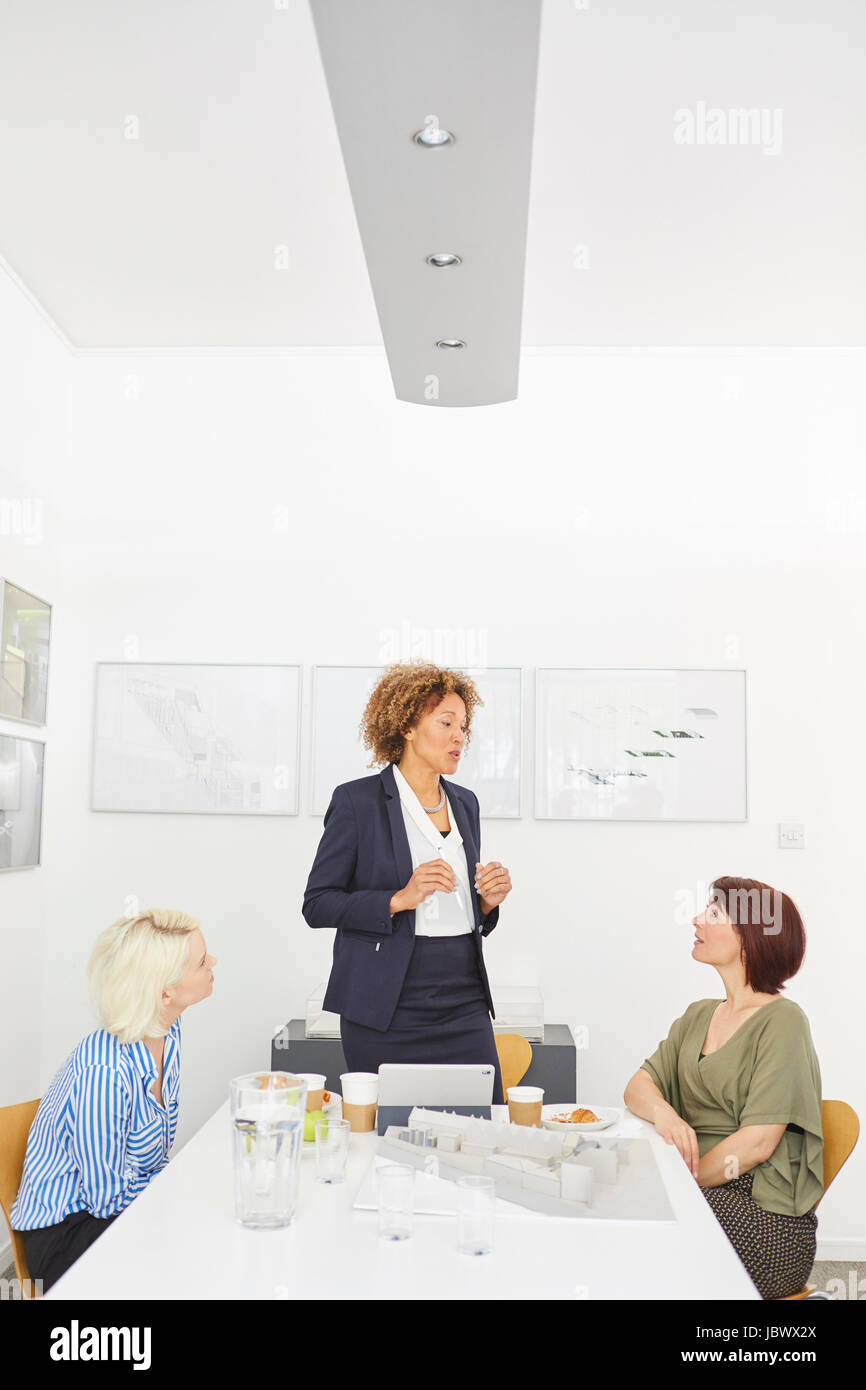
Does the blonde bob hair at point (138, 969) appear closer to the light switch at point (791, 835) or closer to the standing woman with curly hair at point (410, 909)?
the standing woman with curly hair at point (410, 909)

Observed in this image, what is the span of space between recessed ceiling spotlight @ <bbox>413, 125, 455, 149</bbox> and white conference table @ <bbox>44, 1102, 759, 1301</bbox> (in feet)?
5.44

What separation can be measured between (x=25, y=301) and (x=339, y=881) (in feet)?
7.41

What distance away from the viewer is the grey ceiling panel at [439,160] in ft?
5.17

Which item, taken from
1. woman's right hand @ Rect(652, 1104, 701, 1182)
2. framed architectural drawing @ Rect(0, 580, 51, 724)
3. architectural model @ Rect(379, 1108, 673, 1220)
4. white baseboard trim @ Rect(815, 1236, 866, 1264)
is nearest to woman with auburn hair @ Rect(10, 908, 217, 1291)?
architectural model @ Rect(379, 1108, 673, 1220)

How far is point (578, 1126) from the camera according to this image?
7.61ft

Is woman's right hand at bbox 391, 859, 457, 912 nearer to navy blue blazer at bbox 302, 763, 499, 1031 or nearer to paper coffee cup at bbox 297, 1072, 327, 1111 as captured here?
navy blue blazer at bbox 302, 763, 499, 1031

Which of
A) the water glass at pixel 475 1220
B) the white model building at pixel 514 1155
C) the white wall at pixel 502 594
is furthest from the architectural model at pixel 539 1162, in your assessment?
the white wall at pixel 502 594

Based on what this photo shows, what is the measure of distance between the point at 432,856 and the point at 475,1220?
1.42m

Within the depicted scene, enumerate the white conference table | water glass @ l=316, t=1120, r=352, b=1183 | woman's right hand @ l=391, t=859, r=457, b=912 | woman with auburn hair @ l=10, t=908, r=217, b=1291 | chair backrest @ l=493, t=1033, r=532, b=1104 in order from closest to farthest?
1. the white conference table
2. water glass @ l=316, t=1120, r=352, b=1183
3. woman with auburn hair @ l=10, t=908, r=217, b=1291
4. woman's right hand @ l=391, t=859, r=457, b=912
5. chair backrest @ l=493, t=1033, r=532, b=1104

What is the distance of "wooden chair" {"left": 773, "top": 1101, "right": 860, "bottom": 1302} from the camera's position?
248 centimetres

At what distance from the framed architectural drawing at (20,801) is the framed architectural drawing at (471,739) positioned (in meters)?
0.94

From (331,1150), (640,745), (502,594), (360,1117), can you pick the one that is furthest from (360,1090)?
(502,594)
